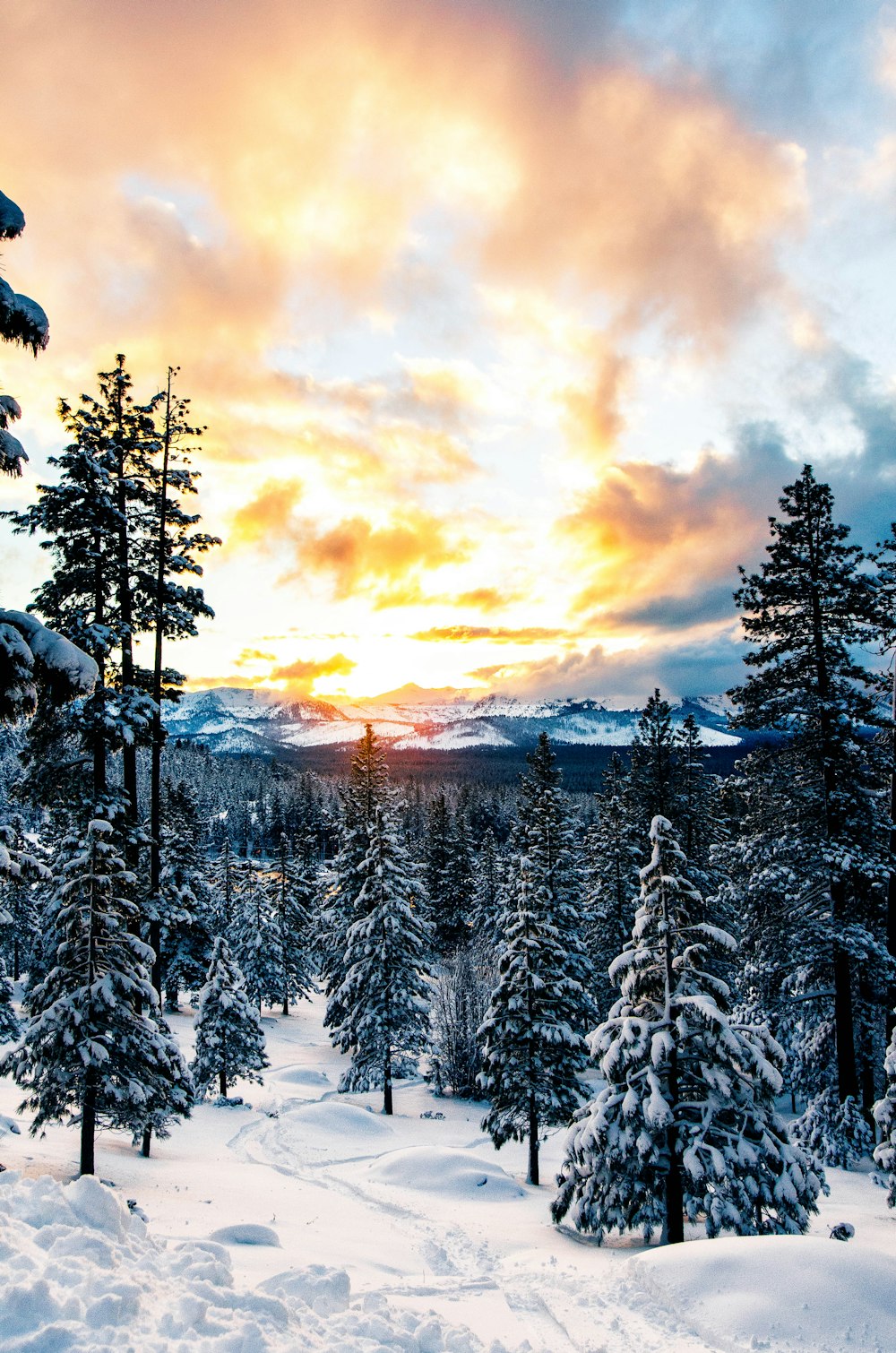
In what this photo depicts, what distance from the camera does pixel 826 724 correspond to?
17188mm

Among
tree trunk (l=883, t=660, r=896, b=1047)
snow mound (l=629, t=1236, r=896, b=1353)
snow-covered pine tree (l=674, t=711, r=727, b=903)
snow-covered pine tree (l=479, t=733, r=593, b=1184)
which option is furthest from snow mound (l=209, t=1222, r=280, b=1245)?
snow-covered pine tree (l=674, t=711, r=727, b=903)

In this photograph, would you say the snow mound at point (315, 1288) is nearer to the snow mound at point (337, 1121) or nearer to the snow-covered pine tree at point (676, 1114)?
the snow-covered pine tree at point (676, 1114)

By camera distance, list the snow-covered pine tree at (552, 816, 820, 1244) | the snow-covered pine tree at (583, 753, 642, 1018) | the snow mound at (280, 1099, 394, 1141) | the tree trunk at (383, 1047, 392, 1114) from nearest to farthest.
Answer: the snow-covered pine tree at (552, 816, 820, 1244) → the snow mound at (280, 1099, 394, 1141) → the tree trunk at (383, 1047, 392, 1114) → the snow-covered pine tree at (583, 753, 642, 1018)

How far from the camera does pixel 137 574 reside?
14.6 metres

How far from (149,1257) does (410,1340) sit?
3.15 meters

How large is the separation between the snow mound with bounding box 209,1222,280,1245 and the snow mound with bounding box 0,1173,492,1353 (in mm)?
2098

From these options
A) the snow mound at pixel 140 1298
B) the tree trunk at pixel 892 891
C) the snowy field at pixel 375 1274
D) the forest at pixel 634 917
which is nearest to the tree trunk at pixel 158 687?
the forest at pixel 634 917

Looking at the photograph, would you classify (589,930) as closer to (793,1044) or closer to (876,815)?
(793,1044)

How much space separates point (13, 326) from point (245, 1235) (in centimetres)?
1338

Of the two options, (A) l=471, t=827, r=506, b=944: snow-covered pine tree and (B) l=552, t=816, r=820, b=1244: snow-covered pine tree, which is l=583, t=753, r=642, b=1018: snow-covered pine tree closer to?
(A) l=471, t=827, r=506, b=944: snow-covered pine tree

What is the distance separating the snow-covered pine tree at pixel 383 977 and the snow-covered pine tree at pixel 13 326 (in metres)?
25.7

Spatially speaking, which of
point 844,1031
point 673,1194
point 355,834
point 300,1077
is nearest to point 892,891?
point 844,1031

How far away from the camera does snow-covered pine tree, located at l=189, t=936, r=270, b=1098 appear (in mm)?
29922

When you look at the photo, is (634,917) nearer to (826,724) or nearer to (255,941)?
(826,724)
